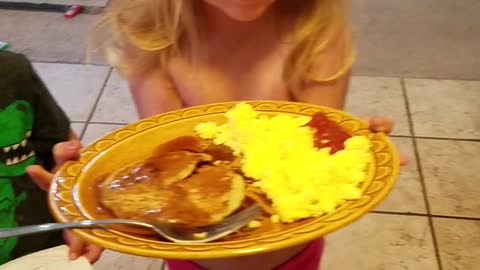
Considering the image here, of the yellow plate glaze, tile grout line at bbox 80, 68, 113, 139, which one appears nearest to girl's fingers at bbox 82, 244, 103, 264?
the yellow plate glaze

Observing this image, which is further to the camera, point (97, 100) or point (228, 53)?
point (97, 100)

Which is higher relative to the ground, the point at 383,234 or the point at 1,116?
the point at 1,116

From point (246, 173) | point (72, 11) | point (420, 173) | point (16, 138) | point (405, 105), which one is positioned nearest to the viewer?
point (246, 173)

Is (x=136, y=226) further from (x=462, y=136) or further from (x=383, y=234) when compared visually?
(x=462, y=136)

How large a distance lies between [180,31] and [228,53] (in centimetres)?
8

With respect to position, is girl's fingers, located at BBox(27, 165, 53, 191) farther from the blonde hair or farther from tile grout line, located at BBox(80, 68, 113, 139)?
tile grout line, located at BBox(80, 68, 113, 139)

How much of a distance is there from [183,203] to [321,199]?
0.13 meters

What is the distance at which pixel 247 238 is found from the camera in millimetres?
525

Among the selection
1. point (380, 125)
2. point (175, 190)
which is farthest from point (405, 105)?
point (175, 190)

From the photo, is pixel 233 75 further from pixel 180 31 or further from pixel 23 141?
pixel 23 141

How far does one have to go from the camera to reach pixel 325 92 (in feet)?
2.81

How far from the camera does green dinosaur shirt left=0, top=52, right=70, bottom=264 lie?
0.80 metres

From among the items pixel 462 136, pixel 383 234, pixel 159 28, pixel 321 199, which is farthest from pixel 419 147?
pixel 321 199

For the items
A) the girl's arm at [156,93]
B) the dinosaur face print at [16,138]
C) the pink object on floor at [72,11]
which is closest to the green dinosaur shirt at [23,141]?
the dinosaur face print at [16,138]
